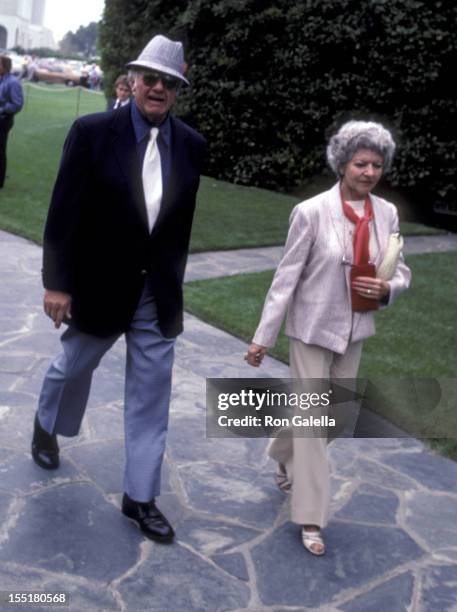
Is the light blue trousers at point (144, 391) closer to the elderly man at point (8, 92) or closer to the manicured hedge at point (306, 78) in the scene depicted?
the elderly man at point (8, 92)

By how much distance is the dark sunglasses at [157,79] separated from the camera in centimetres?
375

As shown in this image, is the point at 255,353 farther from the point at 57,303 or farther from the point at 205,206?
the point at 205,206

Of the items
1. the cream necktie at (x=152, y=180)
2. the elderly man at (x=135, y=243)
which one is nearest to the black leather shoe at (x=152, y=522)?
the elderly man at (x=135, y=243)

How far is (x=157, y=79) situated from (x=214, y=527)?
203 cm

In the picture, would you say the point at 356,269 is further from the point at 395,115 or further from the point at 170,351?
the point at 395,115

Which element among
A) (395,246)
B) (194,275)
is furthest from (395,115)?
(395,246)

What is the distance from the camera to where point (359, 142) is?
3.84 m

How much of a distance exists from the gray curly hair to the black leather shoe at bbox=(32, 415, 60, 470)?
1998 millimetres

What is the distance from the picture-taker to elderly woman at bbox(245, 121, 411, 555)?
3.90 meters

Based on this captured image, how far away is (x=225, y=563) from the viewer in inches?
152

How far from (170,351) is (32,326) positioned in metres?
3.40

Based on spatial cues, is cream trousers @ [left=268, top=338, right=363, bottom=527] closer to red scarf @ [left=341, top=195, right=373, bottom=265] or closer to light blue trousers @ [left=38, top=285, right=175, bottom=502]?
red scarf @ [left=341, top=195, right=373, bottom=265]

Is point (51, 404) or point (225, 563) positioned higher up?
point (51, 404)

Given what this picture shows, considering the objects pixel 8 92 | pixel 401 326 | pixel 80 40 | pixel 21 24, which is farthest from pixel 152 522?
pixel 80 40
